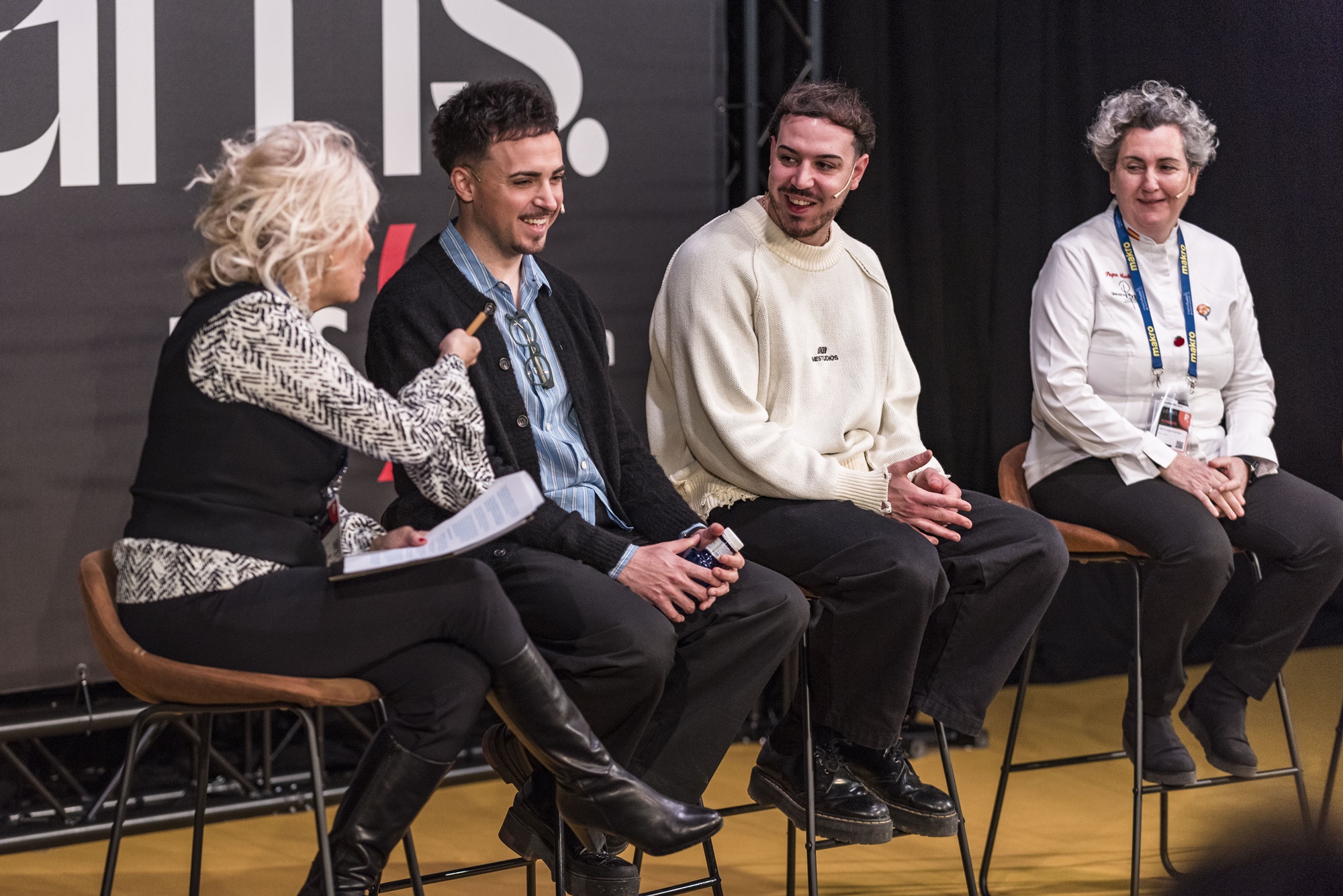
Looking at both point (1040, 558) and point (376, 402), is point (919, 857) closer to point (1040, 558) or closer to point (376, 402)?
point (1040, 558)

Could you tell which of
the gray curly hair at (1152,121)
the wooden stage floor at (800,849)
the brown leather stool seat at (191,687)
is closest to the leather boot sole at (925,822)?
the wooden stage floor at (800,849)

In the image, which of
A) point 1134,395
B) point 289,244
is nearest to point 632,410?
point 1134,395

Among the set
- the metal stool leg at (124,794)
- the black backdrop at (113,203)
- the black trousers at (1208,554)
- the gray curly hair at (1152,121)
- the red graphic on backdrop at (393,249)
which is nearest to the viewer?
the metal stool leg at (124,794)

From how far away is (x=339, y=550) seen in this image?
2.40 m

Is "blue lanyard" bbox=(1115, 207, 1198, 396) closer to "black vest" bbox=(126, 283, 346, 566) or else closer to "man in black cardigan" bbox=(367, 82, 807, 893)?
"man in black cardigan" bbox=(367, 82, 807, 893)

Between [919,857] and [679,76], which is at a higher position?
[679,76]

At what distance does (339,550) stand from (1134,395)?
1957 millimetres

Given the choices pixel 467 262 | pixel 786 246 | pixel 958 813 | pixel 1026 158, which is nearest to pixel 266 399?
pixel 467 262

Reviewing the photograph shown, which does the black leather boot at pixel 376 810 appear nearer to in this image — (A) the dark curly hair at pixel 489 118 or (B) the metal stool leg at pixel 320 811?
(B) the metal stool leg at pixel 320 811

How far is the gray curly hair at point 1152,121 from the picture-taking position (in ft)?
11.4

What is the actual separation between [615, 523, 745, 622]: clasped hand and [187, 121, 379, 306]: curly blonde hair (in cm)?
74

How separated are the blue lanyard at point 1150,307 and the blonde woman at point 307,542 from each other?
178 centimetres

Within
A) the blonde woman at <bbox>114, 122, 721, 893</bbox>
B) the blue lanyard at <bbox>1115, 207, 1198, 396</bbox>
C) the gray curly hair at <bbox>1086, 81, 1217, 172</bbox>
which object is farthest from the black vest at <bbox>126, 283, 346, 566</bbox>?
the gray curly hair at <bbox>1086, 81, 1217, 172</bbox>

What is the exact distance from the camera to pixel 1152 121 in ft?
11.4
